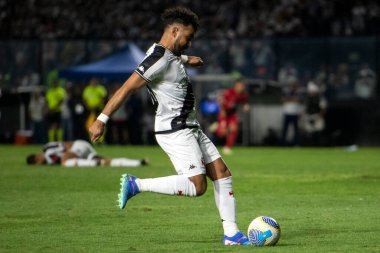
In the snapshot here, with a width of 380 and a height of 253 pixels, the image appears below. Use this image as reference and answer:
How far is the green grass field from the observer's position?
10190 millimetres

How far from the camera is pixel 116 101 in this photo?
382 inches

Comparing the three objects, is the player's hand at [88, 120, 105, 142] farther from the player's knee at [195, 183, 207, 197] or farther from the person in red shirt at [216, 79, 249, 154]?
the person in red shirt at [216, 79, 249, 154]

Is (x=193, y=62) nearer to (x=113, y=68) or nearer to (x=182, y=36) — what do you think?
(x=182, y=36)

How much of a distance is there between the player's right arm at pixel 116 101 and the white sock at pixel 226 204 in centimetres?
128

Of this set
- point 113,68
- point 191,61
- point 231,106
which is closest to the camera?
point 191,61

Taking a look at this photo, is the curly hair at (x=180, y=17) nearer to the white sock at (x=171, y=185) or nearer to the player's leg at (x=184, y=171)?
the player's leg at (x=184, y=171)

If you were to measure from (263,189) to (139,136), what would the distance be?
19.7 metres

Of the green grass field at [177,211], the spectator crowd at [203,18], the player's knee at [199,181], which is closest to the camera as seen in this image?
the player's knee at [199,181]

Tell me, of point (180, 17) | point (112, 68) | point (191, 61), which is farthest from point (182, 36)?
point (112, 68)

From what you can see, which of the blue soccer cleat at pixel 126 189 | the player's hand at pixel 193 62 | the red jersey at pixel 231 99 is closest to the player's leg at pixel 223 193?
the blue soccer cleat at pixel 126 189

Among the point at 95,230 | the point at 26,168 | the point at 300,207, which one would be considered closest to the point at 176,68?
the point at 95,230

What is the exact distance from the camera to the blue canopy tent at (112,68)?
3503 centimetres

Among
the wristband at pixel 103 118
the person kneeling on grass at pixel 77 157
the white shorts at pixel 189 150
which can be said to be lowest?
the person kneeling on grass at pixel 77 157

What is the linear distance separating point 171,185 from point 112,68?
2554cm
